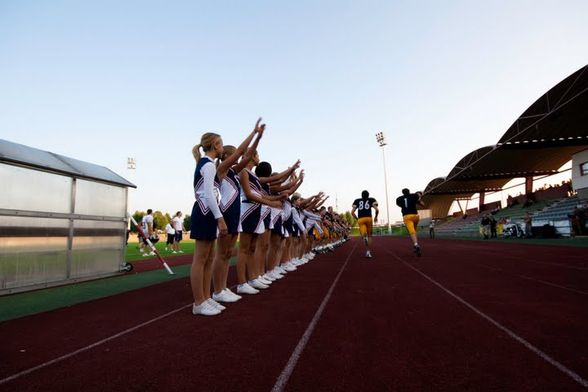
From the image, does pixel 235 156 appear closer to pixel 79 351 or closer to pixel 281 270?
pixel 79 351

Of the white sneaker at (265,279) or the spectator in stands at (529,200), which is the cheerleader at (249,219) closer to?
the white sneaker at (265,279)

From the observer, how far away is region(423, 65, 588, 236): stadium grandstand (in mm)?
17469

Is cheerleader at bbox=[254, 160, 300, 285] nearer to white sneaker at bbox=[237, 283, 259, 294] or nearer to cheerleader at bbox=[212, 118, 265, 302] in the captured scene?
white sneaker at bbox=[237, 283, 259, 294]

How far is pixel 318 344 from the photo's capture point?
2533 mm

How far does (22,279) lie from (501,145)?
86.2 feet

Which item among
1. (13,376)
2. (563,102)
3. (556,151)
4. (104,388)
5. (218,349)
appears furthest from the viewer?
(556,151)

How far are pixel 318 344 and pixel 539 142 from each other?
93.5 ft

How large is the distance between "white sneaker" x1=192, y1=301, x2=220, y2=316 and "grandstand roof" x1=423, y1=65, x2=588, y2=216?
19.3 meters

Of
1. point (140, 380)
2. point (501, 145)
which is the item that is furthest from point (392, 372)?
point (501, 145)

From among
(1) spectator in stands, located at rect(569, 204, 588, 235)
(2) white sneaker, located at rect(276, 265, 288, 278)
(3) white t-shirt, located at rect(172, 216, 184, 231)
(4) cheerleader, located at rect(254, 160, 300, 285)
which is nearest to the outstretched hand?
(4) cheerleader, located at rect(254, 160, 300, 285)

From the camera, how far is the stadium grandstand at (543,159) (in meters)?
→ 17.5

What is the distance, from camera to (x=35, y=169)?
219 inches

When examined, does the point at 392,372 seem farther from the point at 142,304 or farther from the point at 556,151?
the point at 556,151

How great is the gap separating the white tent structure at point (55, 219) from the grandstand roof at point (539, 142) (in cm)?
2002
